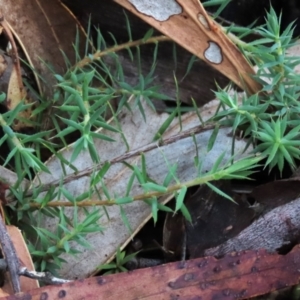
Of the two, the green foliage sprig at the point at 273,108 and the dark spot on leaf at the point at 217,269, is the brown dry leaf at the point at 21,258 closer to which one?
the dark spot on leaf at the point at 217,269

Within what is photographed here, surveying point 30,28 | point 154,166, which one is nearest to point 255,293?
point 154,166

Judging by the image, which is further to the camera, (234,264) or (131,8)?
(131,8)

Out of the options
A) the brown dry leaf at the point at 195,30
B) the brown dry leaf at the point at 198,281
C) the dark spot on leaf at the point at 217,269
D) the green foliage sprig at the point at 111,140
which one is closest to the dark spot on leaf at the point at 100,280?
the brown dry leaf at the point at 198,281

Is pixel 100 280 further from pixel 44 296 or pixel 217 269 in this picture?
pixel 217 269

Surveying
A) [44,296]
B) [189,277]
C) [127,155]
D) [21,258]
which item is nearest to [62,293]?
[44,296]

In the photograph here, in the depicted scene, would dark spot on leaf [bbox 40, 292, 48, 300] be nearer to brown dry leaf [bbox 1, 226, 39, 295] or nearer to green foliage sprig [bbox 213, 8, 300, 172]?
brown dry leaf [bbox 1, 226, 39, 295]

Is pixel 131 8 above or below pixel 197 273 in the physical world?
above

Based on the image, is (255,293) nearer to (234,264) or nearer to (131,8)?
(234,264)
